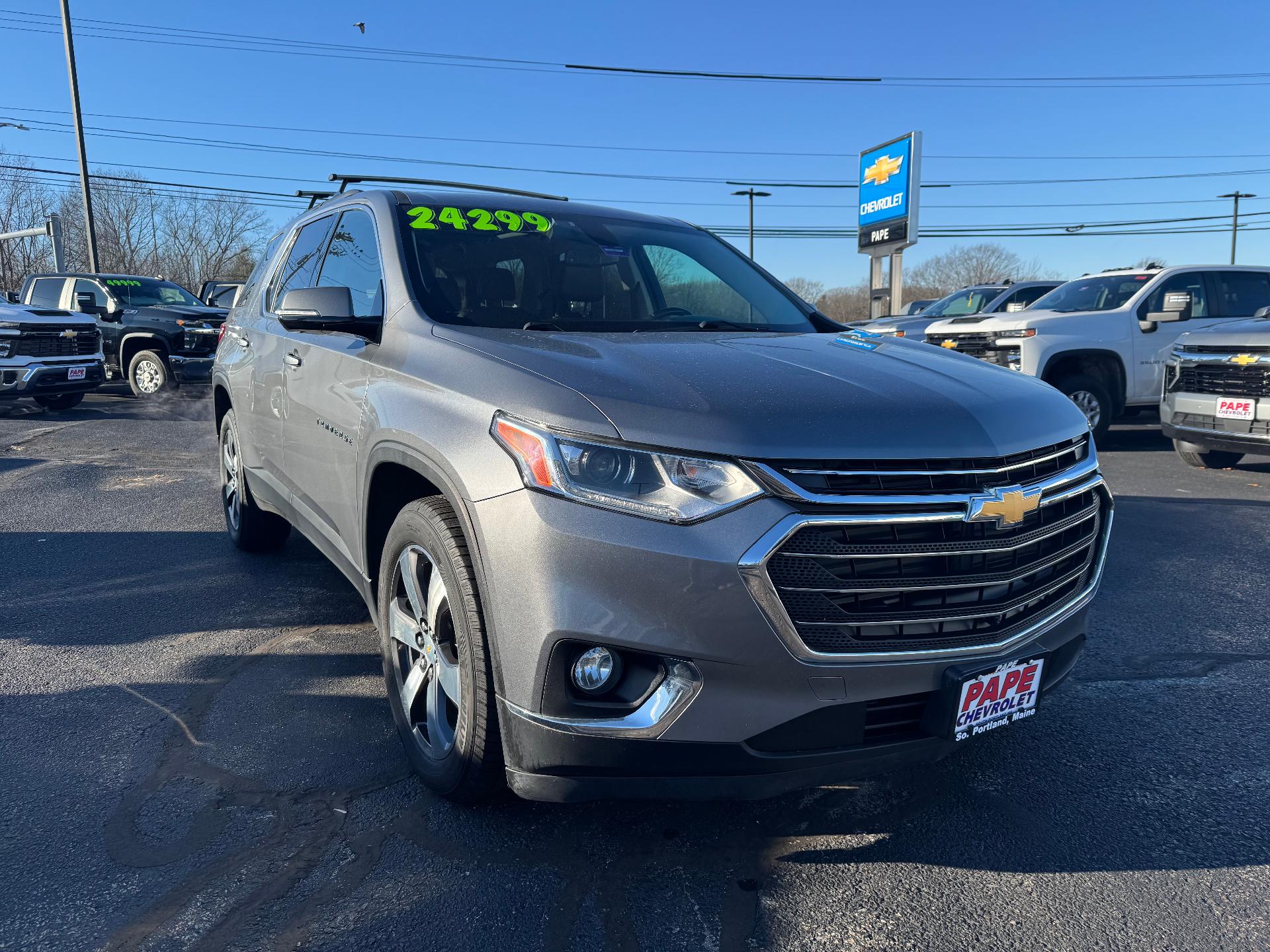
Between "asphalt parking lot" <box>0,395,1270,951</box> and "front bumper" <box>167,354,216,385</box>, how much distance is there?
10.5 metres

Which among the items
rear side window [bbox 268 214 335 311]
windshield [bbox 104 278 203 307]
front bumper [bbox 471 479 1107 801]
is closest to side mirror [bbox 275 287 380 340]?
rear side window [bbox 268 214 335 311]

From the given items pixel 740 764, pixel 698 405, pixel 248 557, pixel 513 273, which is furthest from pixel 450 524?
pixel 248 557

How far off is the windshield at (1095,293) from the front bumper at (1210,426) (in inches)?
86.3

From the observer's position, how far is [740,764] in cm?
215

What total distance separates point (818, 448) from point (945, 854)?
1.20 m

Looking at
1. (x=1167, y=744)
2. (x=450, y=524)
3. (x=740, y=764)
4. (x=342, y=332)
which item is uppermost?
(x=342, y=332)

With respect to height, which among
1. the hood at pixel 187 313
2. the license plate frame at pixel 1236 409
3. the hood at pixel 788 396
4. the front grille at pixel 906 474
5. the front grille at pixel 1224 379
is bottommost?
the license plate frame at pixel 1236 409

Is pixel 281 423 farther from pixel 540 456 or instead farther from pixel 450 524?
pixel 540 456

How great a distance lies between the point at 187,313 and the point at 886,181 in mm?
14432

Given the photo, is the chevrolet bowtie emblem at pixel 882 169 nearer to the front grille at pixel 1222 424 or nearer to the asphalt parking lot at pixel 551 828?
the front grille at pixel 1222 424

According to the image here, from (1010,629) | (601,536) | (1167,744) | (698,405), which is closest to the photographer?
(601,536)

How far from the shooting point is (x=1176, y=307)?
9.30 meters

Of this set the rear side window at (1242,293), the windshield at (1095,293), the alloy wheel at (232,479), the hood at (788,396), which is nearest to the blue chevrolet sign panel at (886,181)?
the windshield at (1095,293)

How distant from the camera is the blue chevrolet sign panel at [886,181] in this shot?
782 inches
